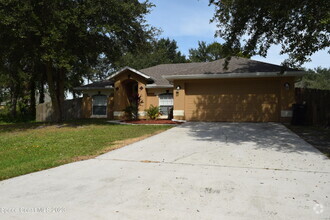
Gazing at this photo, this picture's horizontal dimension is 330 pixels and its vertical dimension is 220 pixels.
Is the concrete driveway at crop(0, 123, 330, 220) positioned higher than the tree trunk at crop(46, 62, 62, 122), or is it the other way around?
the tree trunk at crop(46, 62, 62, 122)

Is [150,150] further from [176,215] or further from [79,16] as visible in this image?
[79,16]

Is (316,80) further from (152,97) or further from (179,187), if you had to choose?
(179,187)

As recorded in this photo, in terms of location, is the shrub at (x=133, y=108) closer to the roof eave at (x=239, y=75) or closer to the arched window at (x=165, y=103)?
the arched window at (x=165, y=103)

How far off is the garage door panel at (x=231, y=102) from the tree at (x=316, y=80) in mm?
37030

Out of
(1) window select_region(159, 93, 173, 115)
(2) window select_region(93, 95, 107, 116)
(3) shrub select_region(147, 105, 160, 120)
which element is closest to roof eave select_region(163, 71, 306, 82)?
(3) shrub select_region(147, 105, 160, 120)

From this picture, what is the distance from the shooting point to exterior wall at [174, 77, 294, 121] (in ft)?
47.8

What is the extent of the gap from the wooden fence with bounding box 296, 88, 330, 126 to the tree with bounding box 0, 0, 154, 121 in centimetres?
1054

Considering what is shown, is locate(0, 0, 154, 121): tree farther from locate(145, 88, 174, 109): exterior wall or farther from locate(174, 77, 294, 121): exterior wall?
locate(174, 77, 294, 121): exterior wall

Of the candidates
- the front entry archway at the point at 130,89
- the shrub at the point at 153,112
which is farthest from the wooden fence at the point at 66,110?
the shrub at the point at 153,112

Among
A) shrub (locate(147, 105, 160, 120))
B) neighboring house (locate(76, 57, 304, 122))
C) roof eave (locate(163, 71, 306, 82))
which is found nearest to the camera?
Answer: roof eave (locate(163, 71, 306, 82))

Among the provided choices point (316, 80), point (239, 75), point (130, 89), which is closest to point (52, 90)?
point (130, 89)

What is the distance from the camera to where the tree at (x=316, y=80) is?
5914cm

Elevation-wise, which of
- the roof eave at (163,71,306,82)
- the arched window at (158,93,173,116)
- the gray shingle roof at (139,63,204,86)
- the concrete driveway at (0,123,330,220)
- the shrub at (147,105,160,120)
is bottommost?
the concrete driveway at (0,123,330,220)

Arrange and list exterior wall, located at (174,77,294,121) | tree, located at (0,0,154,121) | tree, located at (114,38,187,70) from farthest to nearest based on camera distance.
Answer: tree, located at (114,38,187,70) → exterior wall, located at (174,77,294,121) → tree, located at (0,0,154,121)
